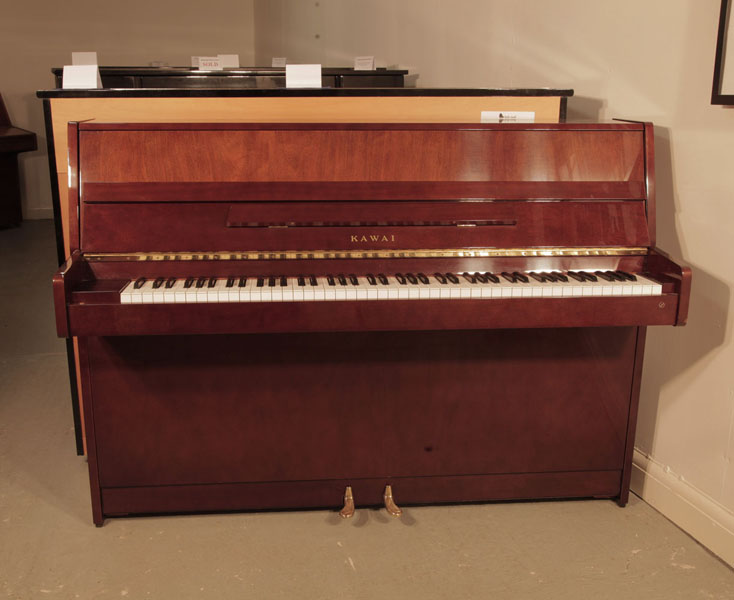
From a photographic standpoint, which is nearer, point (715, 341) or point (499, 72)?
point (715, 341)

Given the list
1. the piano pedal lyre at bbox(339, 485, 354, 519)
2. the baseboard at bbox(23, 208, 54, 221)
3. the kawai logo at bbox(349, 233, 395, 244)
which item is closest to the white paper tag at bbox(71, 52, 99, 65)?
the kawai logo at bbox(349, 233, 395, 244)

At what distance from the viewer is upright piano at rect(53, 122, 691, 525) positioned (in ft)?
6.61

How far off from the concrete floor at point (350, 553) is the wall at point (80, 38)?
17.4 feet

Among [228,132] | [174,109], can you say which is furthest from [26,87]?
[228,132]

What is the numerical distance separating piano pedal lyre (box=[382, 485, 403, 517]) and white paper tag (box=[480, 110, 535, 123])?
124 centimetres

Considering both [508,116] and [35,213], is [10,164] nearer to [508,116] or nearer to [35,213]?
[35,213]

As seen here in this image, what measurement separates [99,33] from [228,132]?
585 centimetres

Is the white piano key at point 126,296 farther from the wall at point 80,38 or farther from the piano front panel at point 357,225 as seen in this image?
the wall at point 80,38

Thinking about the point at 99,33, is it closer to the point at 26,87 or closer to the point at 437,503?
the point at 26,87

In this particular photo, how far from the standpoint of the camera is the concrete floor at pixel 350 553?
2014mm

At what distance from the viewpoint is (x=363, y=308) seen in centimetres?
196

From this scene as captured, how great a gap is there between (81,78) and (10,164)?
4.42 m

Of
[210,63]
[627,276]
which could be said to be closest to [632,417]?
[627,276]

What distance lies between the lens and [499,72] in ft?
10.7
